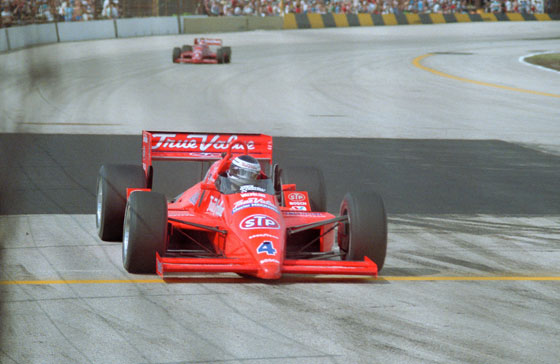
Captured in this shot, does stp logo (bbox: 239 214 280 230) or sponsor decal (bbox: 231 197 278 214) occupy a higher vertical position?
sponsor decal (bbox: 231 197 278 214)

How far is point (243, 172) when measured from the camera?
26.0 feet

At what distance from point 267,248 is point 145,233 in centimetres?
96

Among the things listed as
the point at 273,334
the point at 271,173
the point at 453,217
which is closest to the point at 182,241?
the point at 271,173

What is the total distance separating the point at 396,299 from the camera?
22.8 feet

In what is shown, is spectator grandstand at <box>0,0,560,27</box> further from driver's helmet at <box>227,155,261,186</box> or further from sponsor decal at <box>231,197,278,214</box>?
sponsor decal at <box>231,197,278,214</box>

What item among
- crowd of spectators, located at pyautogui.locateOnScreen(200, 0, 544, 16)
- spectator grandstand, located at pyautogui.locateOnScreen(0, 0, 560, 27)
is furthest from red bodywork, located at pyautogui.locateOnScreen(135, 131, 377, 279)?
crowd of spectators, located at pyautogui.locateOnScreen(200, 0, 544, 16)

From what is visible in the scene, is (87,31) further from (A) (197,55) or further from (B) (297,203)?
(B) (297,203)

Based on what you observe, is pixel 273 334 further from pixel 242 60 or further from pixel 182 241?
pixel 242 60

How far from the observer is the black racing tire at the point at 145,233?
716 centimetres

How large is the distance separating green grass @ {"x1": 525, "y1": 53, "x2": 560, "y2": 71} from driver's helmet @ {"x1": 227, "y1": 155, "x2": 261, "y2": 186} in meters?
27.7

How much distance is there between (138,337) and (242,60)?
29222 millimetres

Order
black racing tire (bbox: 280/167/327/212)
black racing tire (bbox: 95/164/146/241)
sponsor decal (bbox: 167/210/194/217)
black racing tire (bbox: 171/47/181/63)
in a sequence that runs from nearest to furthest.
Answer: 1. sponsor decal (bbox: 167/210/194/217)
2. black racing tire (bbox: 95/164/146/241)
3. black racing tire (bbox: 280/167/327/212)
4. black racing tire (bbox: 171/47/181/63)

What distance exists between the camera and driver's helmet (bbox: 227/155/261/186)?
7930mm

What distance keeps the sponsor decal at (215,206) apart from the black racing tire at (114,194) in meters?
0.95
